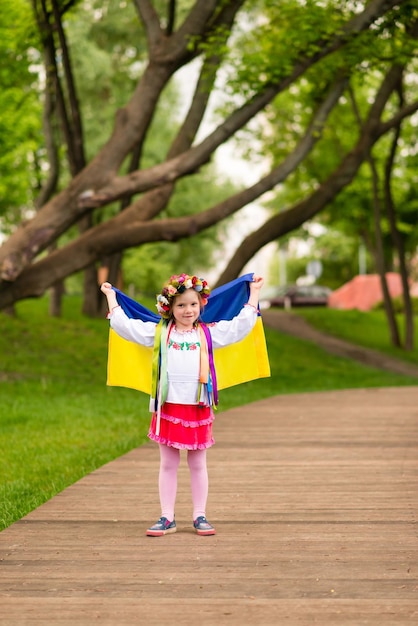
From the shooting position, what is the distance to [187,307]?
6.77m

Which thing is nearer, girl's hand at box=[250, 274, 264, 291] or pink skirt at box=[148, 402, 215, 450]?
pink skirt at box=[148, 402, 215, 450]

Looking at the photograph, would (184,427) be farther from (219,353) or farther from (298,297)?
(298,297)

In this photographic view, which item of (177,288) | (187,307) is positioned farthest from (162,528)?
(177,288)

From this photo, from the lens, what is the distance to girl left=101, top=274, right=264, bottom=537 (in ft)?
22.3

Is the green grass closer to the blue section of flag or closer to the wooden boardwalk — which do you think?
the wooden boardwalk

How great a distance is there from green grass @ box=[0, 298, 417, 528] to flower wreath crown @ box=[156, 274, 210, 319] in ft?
6.22

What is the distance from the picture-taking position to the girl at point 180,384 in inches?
267

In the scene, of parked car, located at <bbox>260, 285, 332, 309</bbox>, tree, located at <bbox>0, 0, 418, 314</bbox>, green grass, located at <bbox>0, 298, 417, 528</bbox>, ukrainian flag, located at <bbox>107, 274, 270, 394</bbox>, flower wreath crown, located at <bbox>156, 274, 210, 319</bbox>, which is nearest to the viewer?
flower wreath crown, located at <bbox>156, 274, 210, 319</bbox>

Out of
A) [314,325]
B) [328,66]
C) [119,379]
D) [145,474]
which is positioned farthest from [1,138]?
[314,325]

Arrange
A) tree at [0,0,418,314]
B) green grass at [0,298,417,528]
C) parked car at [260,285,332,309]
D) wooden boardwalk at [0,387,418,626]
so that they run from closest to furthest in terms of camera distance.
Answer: wooden boardwalk at [0,387,418,626], green grass at [0,298,417,528], tree at [0,0,418,314], parked car at [260,285,332,309]

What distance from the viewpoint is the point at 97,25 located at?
30.3m

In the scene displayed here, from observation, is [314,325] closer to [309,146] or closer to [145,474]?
[309,146]

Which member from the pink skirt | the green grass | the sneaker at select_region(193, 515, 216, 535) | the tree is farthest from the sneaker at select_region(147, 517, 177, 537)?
the tree

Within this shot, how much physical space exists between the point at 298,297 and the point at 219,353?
48051 mm
